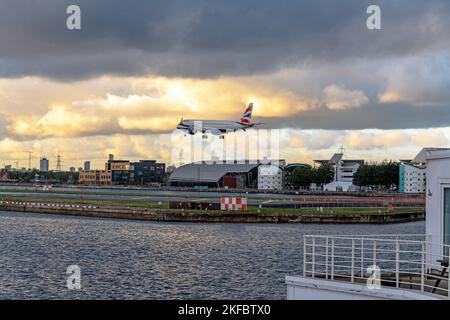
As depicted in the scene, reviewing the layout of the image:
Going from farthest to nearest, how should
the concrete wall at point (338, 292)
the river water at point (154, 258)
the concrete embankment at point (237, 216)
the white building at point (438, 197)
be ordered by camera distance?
the concrete embankment at point (237, 216) < the river water at point (154, 258) < the white building at point (438, 197) < the concrete wall at point (338, 292)

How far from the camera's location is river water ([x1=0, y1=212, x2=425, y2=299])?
41844 millimetres

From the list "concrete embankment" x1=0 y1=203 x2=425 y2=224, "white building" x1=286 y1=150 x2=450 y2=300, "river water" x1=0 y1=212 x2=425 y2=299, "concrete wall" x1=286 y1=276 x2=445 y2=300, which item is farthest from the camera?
"concrete embankment" x1=0 y1=203 x2=425 y2=224

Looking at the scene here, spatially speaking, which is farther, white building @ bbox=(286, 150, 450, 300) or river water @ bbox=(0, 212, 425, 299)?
river water @ bbox=(0, 212, 425, 299)

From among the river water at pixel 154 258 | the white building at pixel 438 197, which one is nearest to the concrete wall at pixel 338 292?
the white building at pixel 438 197

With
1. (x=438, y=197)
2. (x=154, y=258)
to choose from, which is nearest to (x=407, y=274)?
(x=438, y=197)

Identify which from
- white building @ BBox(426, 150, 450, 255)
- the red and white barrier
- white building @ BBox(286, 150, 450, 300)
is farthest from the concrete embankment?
white building @ BBox(426, 150, 450, 255)

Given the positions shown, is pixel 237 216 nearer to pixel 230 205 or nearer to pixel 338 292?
pixel 230 205

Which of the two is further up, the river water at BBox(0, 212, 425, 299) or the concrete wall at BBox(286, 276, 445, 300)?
the concrete wall at BBox(286, 276, 445, 300)

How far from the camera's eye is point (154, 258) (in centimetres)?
5944

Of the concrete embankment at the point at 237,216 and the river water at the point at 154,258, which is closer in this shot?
the river water at the point at 154,258

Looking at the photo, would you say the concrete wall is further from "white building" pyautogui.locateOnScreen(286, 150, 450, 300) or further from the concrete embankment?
the concrete embankment

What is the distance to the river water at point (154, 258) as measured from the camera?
41844mm

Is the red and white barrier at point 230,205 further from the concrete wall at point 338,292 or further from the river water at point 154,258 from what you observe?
the concrete wall at point 338,292

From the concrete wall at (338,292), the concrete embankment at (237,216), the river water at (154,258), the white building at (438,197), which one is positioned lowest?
the river water at (154,258)
